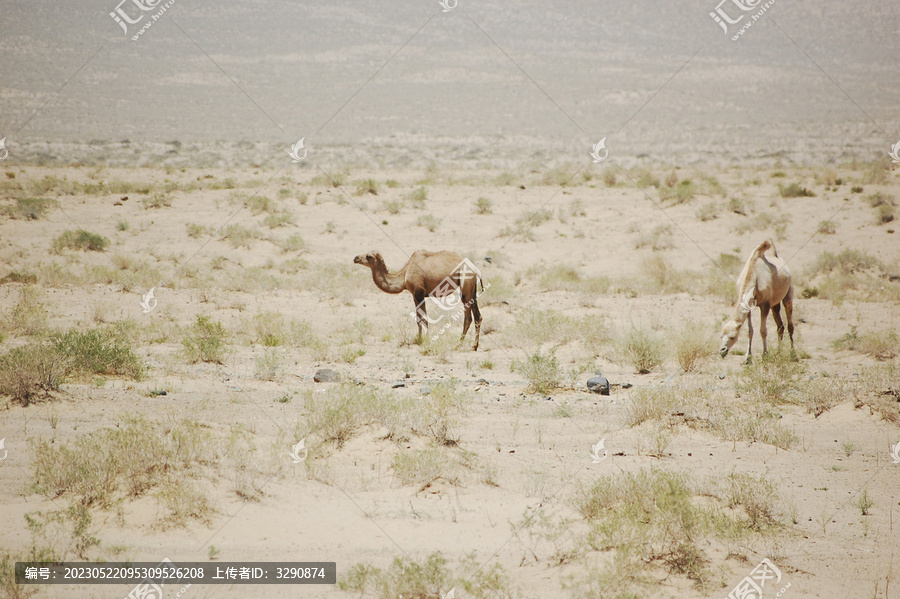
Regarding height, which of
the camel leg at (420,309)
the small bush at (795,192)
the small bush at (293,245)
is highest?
the small bush at (795,192)

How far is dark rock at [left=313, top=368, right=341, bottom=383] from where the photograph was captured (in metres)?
10.5

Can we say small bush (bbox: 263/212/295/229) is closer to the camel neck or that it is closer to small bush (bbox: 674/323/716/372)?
the camel neck

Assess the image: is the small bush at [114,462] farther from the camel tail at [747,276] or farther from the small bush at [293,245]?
Answer: the small bush at [293,245]

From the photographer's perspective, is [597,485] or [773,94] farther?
[773,94]

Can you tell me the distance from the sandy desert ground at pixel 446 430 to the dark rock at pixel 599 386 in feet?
0.52

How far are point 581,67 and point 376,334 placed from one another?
75.7 metres

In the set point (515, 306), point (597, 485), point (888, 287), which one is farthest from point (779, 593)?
point (888, 287)

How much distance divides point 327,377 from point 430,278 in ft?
11.0

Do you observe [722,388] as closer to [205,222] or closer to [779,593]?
[779,593]

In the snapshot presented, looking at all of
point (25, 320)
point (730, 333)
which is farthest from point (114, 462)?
point (730, 333)

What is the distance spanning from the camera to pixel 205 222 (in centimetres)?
2414

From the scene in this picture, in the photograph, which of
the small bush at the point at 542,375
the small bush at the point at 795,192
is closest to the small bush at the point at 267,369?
the small bush at the point at 542,375

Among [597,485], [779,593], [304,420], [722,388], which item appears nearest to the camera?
[779,593]

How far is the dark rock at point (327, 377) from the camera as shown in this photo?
10.5 m
